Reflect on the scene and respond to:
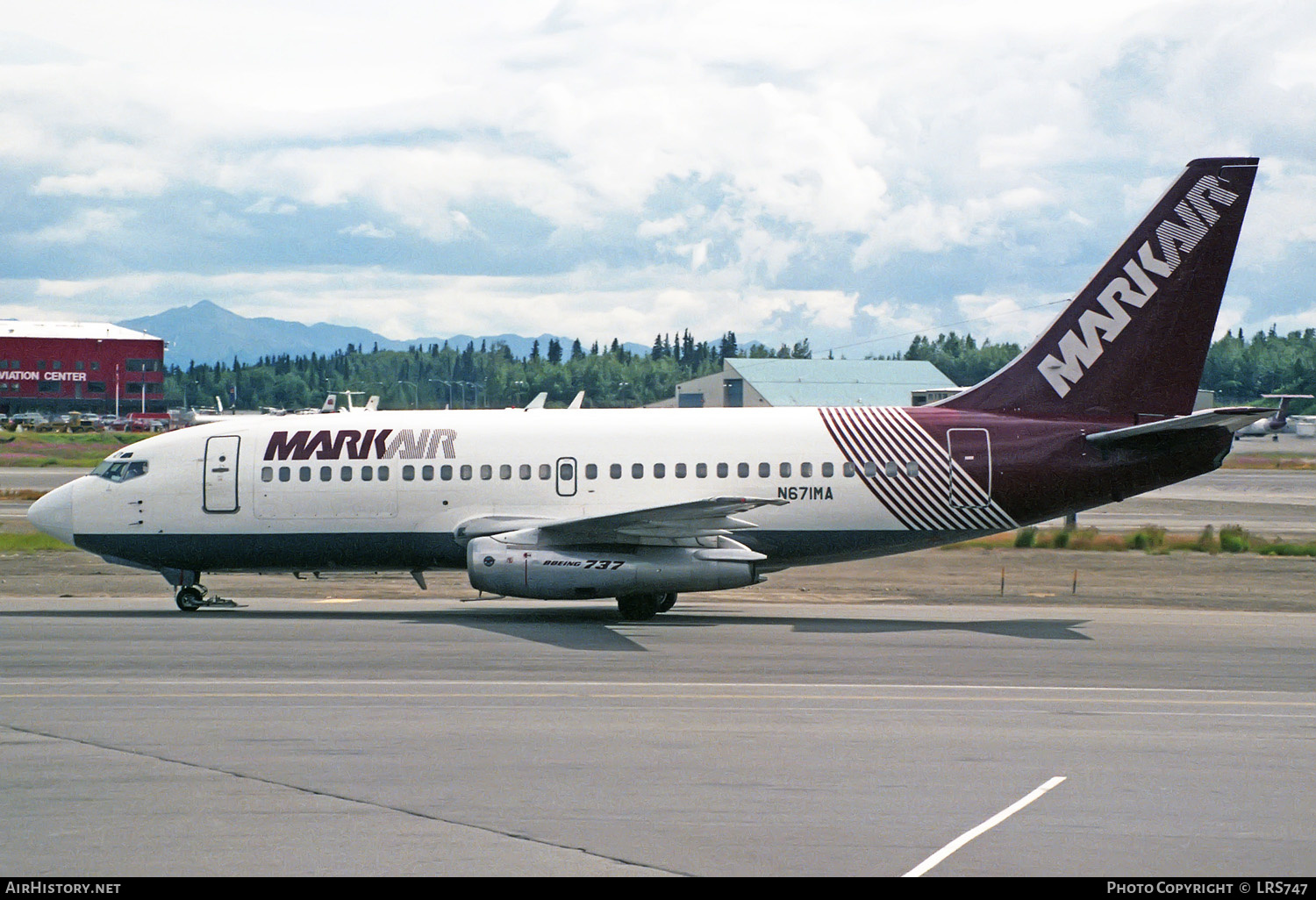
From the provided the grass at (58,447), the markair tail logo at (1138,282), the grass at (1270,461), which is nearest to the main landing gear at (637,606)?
the markair tail logo at (1138,282)

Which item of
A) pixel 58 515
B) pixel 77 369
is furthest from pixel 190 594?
pixel 77 369

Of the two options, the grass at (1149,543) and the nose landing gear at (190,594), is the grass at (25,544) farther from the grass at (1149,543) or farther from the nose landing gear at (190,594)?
the grass at (1149,543)

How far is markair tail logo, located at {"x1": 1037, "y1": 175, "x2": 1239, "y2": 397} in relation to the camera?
77.2ft

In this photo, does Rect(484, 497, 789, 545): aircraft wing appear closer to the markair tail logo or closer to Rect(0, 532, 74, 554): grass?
the markair tail logo

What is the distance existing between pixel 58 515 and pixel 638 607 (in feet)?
36.0

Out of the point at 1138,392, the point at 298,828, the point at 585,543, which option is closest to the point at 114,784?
the point at 298,828

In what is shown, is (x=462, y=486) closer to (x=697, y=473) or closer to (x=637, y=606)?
(x=637, y=606)

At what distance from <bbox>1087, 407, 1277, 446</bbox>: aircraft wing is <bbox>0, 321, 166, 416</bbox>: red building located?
→ 149 metres

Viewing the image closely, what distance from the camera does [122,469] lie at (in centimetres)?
2562

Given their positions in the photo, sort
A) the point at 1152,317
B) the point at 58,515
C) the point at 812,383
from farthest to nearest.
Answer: the point at 812,383, the point at 58,515, the point at 1152,317

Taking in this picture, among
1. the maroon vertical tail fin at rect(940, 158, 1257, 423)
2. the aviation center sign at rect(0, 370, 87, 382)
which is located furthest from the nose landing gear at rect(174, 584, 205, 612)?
the aviation center sign at rect(0, 370, 87, 382)

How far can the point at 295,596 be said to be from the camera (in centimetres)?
2783

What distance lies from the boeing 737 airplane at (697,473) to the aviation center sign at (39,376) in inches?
5758

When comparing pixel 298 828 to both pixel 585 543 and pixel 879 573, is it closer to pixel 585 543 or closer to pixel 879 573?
pixel 585 543
